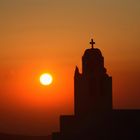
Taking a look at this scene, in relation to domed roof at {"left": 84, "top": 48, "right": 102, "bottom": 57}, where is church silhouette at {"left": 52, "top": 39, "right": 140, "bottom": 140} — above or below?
below

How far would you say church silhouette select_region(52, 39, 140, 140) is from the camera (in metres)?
49.9

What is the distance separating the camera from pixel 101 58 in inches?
2026

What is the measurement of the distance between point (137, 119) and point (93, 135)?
3.08 metres

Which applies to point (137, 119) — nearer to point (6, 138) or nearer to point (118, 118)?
point (118, 118)

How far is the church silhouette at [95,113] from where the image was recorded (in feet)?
164

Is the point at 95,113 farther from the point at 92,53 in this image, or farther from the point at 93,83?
the point at 92,53

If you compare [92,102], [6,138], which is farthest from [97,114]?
[6,138]

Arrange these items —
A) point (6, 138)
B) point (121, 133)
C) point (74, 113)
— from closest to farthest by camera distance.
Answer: point (121, 133)
point (74, 113)
point (6, 138)

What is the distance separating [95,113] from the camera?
5188 centimetres

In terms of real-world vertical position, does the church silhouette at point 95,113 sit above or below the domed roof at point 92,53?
below

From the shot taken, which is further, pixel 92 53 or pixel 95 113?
pixel 95 113

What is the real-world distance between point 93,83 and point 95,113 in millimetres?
2038

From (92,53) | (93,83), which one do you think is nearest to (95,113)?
(93,83)

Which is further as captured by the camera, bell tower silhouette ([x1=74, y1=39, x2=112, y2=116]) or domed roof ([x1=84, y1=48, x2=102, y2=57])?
bell tower silhouette ([x1=74, y1=39, x2=112, y2=116])
